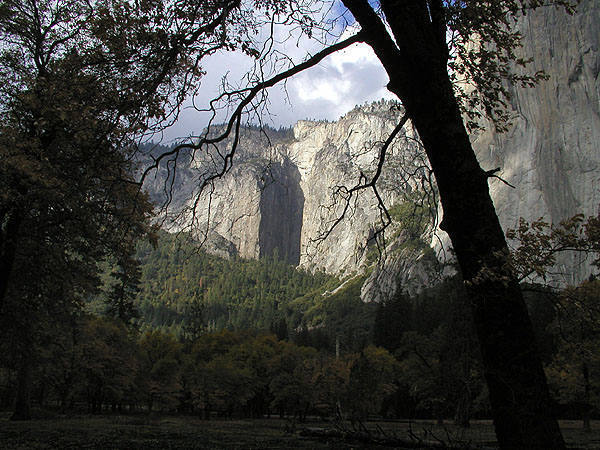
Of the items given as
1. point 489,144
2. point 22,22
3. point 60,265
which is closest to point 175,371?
point 60,265

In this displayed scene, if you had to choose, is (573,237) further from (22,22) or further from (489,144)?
(489,144)

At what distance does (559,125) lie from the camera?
287 ft

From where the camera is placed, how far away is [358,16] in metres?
4.01

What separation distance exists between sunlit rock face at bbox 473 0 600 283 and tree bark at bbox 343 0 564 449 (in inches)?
3379

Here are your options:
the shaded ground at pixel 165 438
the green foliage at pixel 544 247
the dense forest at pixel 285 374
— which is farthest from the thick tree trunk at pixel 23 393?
the green foliage at pixel 544 247

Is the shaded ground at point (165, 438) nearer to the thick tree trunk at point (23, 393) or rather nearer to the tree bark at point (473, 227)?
the thick tree trunk at point (23, 393)

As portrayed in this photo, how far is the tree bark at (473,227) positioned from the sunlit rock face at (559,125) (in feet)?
282

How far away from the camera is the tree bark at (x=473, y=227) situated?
3129 mm

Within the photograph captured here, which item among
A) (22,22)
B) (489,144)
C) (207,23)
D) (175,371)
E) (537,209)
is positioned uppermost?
(489,144)

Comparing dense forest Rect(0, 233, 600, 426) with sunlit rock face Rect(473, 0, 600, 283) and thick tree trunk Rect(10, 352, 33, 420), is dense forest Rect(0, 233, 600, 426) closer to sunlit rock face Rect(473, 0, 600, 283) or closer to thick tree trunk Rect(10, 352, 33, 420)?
thick tree trunk Rect(10, 352, 33, 420)

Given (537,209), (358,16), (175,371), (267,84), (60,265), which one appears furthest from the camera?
(537,209)

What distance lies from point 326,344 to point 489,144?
57.3m

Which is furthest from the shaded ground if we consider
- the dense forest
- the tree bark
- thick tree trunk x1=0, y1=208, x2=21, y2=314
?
the tree bark

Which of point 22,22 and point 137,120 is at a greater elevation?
point 22,22
